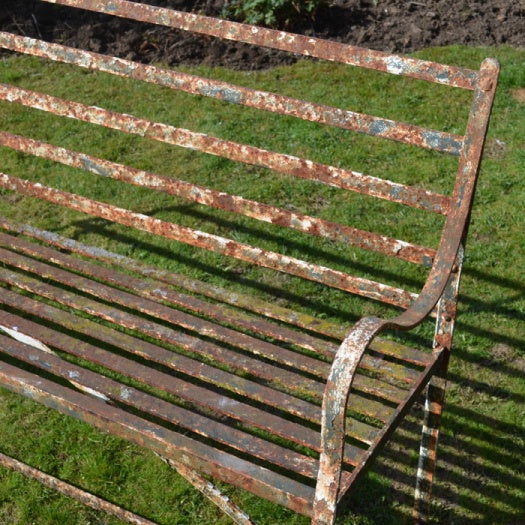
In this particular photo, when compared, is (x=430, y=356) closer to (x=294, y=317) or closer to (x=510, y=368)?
(x=294, y=317)

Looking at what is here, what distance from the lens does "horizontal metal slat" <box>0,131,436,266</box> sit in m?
3.33

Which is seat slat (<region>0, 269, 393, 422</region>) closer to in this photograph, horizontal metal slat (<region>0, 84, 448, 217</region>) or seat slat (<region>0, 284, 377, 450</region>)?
seat slat (<region>0, 284, 377, 450</region>)

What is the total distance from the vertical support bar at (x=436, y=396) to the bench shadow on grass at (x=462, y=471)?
22 centimetres

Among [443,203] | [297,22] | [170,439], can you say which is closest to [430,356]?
[443,203]

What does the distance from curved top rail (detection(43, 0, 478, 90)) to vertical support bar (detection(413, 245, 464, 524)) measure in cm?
59

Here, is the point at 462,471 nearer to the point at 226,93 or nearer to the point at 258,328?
the point at 258,328

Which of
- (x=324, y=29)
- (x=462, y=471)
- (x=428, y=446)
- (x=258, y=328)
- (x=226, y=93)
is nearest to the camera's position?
(x=428, y=446)

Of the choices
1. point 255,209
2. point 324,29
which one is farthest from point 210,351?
point 324,29

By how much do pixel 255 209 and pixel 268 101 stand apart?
415 mm

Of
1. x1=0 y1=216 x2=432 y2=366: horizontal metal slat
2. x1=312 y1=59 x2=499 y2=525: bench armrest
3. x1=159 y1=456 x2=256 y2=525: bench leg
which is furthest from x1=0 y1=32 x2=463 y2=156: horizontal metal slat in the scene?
x1=159 y1=456 x2=256 y2=525: bench leg

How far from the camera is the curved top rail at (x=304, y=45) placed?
3119mm

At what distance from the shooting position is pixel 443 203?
3.17 meters

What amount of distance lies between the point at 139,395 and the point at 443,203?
4.07 ft

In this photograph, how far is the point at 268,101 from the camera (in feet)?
11.3
